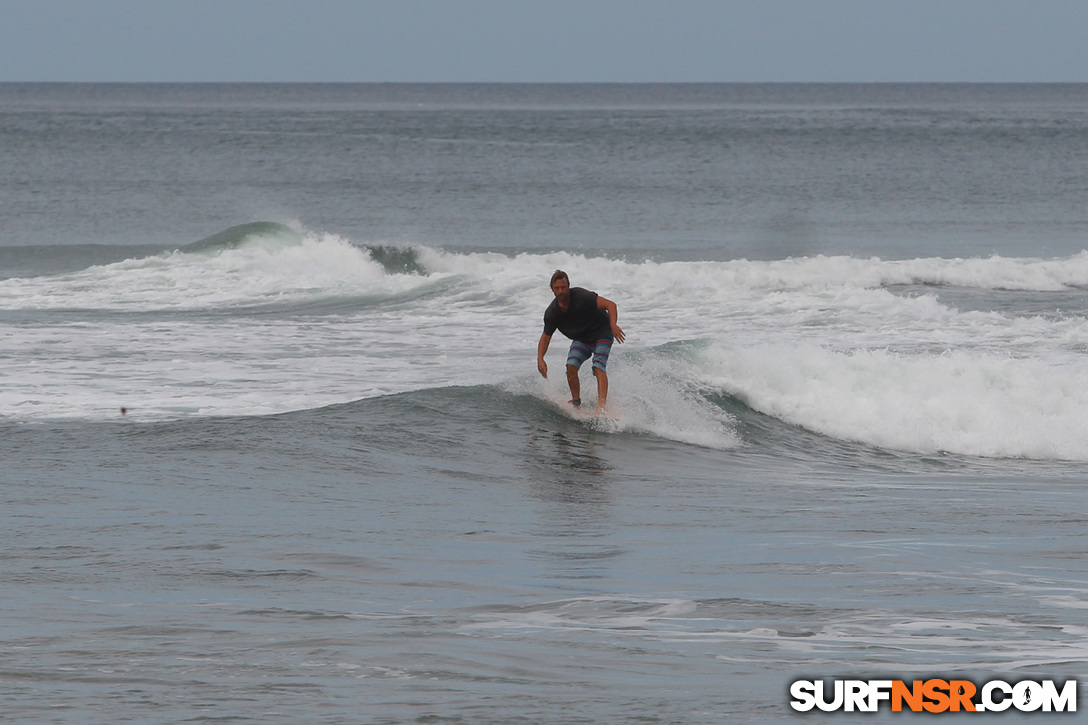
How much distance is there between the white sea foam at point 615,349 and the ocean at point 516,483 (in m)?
0.07

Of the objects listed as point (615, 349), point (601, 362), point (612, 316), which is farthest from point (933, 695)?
point (615, 349)

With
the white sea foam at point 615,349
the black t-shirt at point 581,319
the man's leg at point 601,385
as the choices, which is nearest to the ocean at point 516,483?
the white sea foam at point 615,349

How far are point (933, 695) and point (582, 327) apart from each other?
6812mm

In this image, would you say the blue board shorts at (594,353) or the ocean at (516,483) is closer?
the ocean at (516,483)

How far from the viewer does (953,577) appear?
7117 millimetres

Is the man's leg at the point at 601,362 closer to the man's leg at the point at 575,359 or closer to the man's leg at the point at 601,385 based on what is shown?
the man's leg at the point at 601,385

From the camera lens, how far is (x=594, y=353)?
11727mm

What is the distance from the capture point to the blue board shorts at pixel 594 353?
38.3ft

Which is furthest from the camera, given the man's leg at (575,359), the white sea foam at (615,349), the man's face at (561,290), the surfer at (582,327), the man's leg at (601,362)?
the white sea foam at (615,349)

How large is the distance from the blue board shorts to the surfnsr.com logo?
651 centimetres

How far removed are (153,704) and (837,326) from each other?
1478cm

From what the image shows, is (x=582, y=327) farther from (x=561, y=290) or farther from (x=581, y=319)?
(x=561, y=290)

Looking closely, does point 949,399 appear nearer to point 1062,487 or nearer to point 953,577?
point 1062,487

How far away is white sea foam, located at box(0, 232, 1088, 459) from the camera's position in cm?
1287
